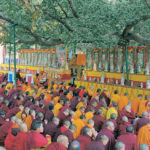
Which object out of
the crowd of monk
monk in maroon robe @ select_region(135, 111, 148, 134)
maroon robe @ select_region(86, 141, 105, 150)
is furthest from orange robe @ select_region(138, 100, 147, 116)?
maroon robe @ select_region(86, 141, 105, 150)

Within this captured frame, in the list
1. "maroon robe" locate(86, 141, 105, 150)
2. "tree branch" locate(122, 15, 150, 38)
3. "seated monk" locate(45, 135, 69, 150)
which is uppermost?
"tree branch" locate(122, 15, 150, 38)

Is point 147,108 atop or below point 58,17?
below

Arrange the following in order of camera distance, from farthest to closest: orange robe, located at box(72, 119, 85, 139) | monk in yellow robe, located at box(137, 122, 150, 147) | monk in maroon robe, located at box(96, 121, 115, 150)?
orange robe, located at box(72, 119, 85, 139), monk in yellow robe, located at box(137, 122, 150, 147), monk in maroon robe, located at box(96, 121, 115, 150)

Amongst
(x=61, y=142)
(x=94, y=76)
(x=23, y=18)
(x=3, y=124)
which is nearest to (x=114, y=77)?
(x=94, y=76)

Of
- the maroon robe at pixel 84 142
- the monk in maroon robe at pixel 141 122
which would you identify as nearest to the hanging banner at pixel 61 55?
the monk in maroon robe at pixel 141 122

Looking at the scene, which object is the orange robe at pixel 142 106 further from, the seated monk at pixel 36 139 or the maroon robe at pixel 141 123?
the seated monk at pixel 36 139

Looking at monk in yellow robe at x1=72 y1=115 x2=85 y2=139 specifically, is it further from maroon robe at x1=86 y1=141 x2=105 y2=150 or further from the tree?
the tree

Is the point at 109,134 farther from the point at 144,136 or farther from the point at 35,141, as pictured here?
the point at 35,141

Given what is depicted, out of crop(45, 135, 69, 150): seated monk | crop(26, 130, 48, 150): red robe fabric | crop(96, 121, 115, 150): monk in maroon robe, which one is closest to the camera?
crop(45, 135, 69, 150): seated monk

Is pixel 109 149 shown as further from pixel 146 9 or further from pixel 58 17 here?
pixel 58 17

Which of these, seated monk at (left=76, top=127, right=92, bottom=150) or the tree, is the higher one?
the tree

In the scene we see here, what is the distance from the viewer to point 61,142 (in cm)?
557

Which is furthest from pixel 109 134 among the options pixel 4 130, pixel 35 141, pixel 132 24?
pixel 132 24

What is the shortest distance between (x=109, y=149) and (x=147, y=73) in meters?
8.56
